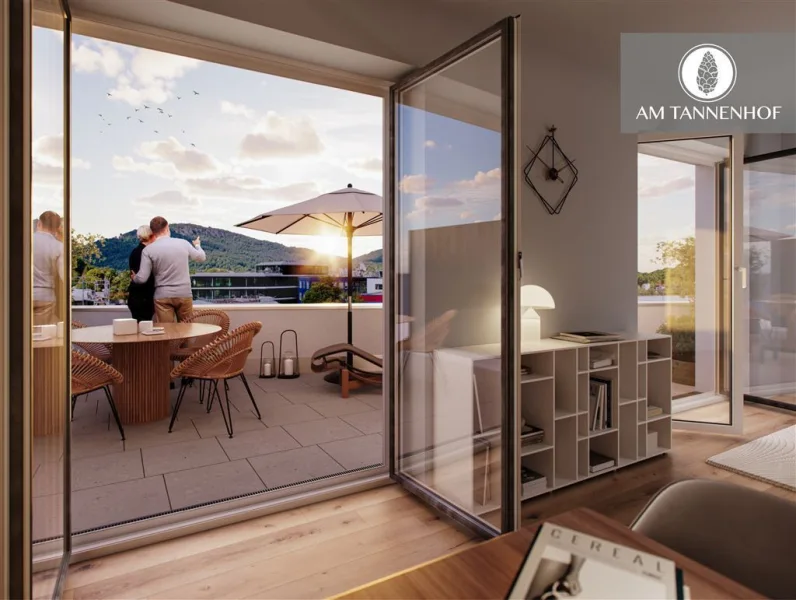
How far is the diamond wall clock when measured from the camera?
A: 3.21m

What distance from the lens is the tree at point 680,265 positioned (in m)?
4.15

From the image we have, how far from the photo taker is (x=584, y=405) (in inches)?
118

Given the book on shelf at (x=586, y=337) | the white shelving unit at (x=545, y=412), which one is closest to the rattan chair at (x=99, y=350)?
the white shelving unit at (x=545, y=412)

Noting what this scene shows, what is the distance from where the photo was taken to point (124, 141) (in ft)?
16.6

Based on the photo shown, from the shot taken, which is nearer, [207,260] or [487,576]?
[487,576]

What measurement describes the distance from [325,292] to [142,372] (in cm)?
302

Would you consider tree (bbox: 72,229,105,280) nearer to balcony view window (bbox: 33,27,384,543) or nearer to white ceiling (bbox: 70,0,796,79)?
balcony view window (bbox: 33,27,384,543)

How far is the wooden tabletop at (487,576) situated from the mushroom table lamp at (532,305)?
206cm

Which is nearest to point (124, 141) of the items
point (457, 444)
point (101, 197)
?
point (101, 197)

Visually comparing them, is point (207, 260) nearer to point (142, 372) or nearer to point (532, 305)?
point (142, 372)

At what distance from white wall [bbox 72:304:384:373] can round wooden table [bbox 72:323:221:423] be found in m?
1.71

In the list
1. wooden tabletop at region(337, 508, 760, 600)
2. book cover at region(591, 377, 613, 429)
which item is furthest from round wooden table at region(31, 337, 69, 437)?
book cover at region(591, 377, 613, 429)

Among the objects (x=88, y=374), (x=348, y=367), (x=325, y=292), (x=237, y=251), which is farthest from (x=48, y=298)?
(x=325, y=292)

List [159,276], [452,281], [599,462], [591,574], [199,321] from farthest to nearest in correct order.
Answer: [199,321] < [159,276] < [599,462] < [452,281] < [591,574]
